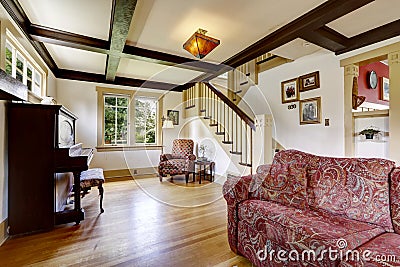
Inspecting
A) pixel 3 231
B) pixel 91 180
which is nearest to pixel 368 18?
pixel 91 180

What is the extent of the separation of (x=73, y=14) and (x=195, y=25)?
4.77 feet

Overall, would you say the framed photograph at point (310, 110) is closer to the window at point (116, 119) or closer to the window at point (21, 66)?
the window at point (116, 119)

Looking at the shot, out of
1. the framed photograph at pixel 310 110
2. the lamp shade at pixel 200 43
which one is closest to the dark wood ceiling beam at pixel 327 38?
the framed photograph at pixel 310 110

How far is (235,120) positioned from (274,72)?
4.68 feet

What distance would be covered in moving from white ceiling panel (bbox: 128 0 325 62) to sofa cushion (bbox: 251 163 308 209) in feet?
5.75

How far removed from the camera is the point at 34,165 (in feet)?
7.86

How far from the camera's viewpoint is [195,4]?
2.30 m

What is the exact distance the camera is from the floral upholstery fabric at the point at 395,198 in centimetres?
140

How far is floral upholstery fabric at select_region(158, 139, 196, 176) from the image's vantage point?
4758mm

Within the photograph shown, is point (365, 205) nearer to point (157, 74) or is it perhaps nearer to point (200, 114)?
point (200, 114)

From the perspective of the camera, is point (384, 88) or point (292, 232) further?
point (384, 88)

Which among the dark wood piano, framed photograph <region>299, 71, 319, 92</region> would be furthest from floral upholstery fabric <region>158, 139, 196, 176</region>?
framed photograph <region>299, 71, 319, 92</region>

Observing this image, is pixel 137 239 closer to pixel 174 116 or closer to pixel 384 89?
pixel 174 116

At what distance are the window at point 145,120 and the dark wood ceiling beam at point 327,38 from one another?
162 inches
